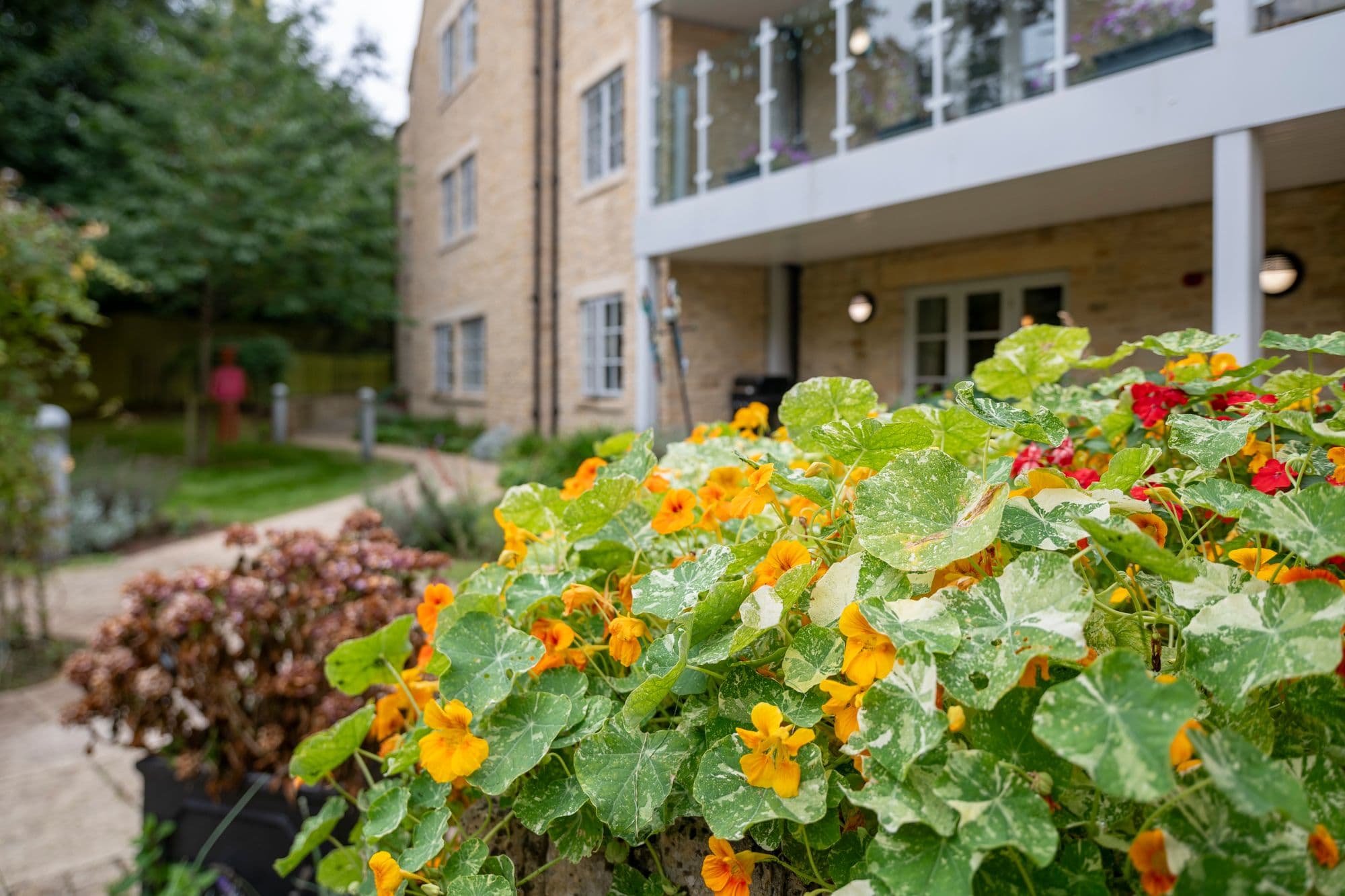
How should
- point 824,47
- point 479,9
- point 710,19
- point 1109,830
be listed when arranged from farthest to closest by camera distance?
point 479,9 → point 710,19 → point 824,47 → point 1109,830

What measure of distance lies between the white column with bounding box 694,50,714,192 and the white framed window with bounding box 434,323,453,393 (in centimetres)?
730

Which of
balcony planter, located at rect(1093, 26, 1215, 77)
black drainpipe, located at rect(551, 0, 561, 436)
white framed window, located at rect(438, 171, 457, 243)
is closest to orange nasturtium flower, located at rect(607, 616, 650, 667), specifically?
balcony planter, located at rect(1093, 26, 1215, 77)

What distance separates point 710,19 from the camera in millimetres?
7977

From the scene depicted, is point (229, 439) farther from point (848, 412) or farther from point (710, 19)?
point (848, 412)

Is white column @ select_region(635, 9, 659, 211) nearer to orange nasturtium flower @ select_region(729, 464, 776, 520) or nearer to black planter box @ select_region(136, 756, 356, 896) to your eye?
black planter box @ select_region(136, 756, 356, 896)

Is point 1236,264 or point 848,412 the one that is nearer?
point 848,412

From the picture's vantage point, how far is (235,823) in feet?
5.89

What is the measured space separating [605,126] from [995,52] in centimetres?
507

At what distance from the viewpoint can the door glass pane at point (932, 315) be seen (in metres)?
7.25

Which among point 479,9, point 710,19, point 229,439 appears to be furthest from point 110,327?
point 710,19

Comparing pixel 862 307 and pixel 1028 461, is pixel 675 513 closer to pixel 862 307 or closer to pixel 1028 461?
pixel 1028 461

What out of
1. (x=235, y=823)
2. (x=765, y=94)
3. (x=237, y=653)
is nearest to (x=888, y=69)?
(x=765, y=94)

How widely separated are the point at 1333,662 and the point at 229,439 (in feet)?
47.8

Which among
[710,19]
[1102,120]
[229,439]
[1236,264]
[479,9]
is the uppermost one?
[479,9]
